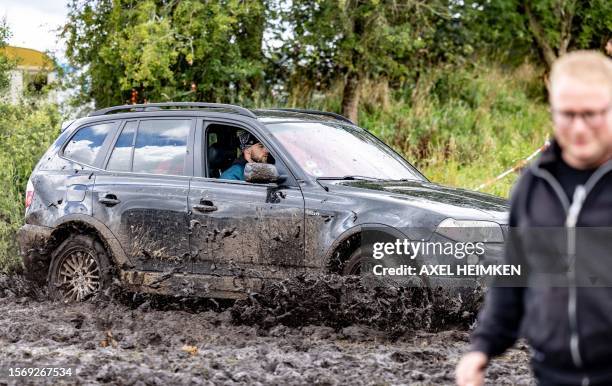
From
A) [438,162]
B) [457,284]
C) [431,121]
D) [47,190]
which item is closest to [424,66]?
[431,121]

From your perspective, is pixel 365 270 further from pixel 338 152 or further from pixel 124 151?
pixel 124 151

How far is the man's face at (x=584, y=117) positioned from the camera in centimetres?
286

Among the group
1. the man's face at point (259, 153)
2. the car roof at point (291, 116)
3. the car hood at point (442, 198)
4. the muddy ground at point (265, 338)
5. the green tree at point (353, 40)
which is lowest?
the muddy ground at point (265, 338)

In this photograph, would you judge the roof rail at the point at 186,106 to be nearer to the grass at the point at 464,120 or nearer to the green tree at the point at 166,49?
the grass at the point at 464,120

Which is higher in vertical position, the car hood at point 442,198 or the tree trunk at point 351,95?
the tree trunk at point 351,95

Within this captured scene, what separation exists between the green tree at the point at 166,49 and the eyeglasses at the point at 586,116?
47.7 feet

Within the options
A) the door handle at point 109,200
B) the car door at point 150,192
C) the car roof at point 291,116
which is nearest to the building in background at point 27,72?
the car door at point 150,192

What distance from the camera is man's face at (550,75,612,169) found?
286 centimetres

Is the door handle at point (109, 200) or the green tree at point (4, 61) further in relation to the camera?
the green tree at point (4, 61)

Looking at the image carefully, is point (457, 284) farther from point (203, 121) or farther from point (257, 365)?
point (203, 121)

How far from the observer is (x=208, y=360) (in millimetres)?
6590

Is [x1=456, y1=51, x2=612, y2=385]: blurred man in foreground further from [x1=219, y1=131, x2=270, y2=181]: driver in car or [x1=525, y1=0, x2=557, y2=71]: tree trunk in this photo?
[x1=525, y1=0, x2=557, y2=71]: tree trunk

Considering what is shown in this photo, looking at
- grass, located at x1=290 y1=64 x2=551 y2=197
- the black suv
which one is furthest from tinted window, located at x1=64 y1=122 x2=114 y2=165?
grass, located at x1=290 y1=64 x2=551 y2=197

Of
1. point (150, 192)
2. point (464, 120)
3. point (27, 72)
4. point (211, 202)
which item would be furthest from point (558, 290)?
point (27, 72)
